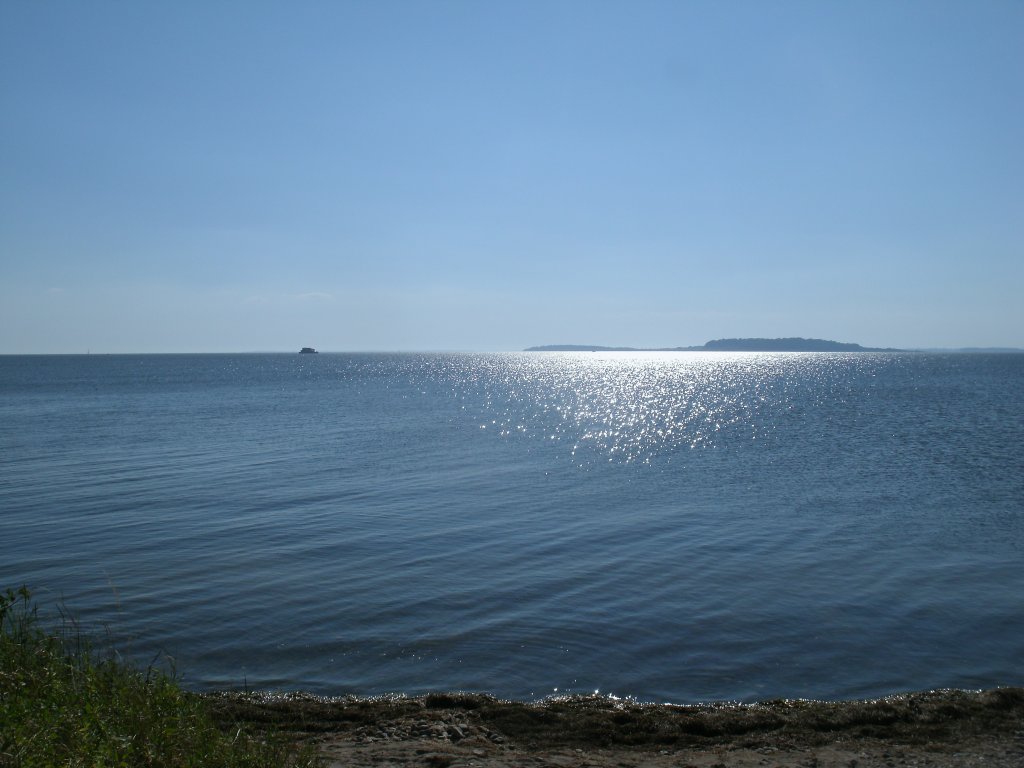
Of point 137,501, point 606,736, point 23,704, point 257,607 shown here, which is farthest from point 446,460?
point 23,704

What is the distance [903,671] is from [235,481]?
79.9 ft

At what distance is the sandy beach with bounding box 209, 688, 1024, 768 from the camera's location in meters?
8.57

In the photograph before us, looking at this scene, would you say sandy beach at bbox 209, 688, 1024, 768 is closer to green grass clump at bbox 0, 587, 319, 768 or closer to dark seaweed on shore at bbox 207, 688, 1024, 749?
dark seaweed on shore at bbox 207, 688, 1024, 749

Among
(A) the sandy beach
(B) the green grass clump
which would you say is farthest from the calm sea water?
(B) the green grass clump

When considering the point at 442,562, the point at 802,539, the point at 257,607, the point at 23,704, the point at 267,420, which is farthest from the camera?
the point at 267,420

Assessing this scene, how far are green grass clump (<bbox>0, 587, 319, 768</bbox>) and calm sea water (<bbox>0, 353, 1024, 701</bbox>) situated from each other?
334cm

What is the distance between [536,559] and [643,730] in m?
8.73

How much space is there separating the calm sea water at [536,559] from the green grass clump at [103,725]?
3340mm

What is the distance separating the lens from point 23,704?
6.77 m

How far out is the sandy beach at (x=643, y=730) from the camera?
28.1 ft

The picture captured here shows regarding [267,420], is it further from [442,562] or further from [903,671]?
[903,671]

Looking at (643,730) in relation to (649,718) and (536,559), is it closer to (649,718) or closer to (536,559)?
(649,718)

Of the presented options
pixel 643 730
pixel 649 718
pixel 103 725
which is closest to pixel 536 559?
pixel 649 718

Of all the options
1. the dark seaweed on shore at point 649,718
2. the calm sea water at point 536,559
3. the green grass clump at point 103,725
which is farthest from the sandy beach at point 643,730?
the green grass clump at point 103,725
